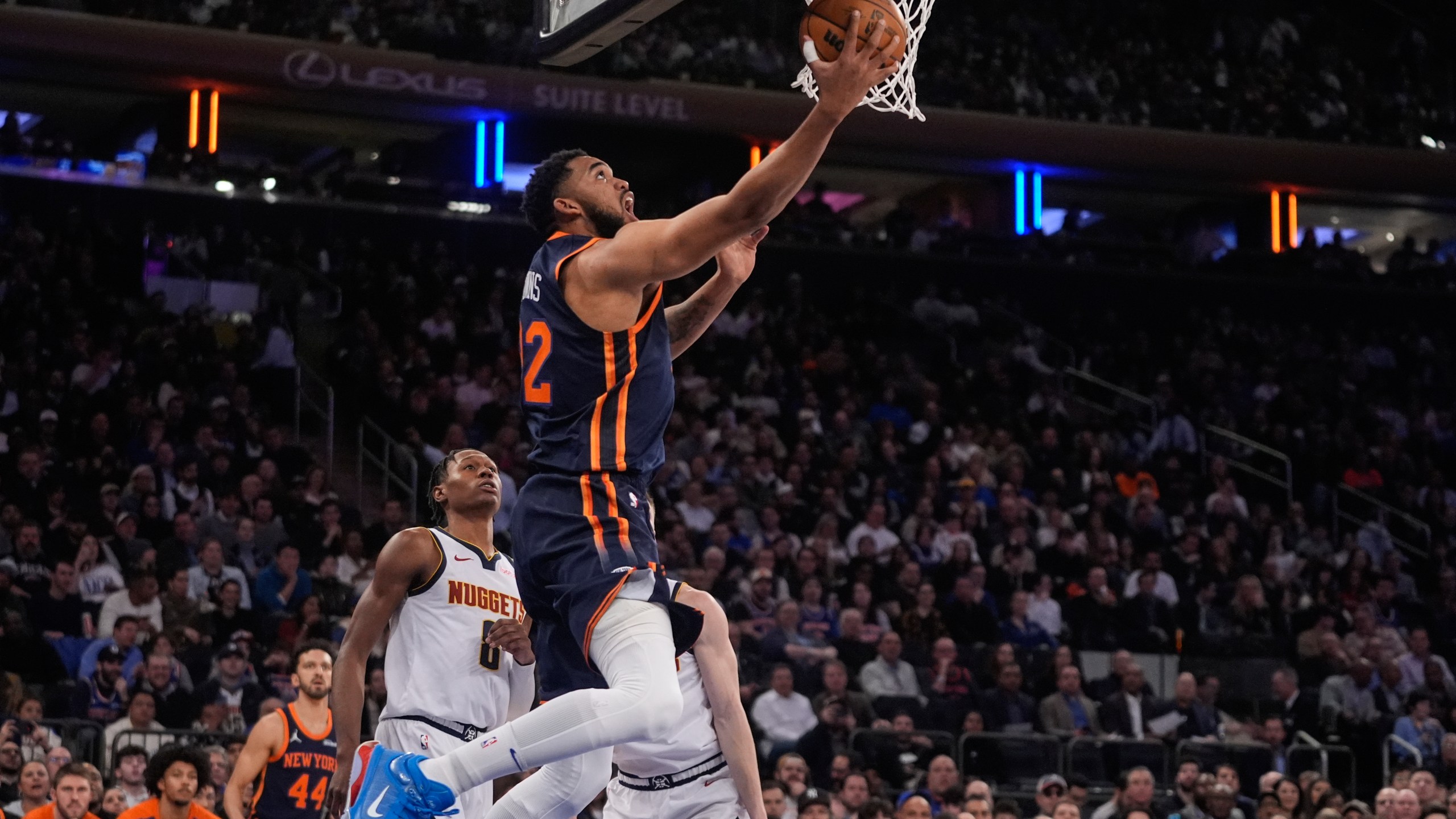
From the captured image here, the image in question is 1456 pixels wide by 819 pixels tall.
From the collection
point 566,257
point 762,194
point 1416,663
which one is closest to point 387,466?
point 1416,663

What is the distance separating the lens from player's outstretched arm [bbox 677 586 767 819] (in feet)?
20.8

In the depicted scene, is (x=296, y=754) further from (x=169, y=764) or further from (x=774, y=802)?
(x=774, y=802)

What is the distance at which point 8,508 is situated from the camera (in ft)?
47.6

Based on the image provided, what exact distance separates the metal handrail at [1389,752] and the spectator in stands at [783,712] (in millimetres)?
5255

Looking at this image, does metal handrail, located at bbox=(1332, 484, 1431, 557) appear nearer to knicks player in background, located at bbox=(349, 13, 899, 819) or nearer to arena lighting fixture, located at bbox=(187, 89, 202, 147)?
arena lighting fixture, located at bbox=(187, 89, 202, 147)

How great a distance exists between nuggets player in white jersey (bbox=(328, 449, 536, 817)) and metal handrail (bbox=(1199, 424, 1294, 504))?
17.0m

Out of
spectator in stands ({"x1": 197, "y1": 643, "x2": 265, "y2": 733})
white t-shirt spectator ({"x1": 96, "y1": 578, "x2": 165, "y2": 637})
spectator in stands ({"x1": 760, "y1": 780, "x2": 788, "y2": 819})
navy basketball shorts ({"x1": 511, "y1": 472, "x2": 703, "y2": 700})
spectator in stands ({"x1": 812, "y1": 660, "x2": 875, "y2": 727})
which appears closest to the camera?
navy basketball shorts ({"x1": 511, "y1": 472, "x2": 703, "y2": 700})

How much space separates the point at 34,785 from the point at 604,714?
641cm

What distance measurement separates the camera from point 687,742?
6.58 meters

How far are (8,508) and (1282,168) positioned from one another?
1891 centimetres

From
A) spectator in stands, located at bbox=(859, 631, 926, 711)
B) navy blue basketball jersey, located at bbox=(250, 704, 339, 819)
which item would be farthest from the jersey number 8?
spectator in stands, located at bbox=(859, 631, 926, 711)

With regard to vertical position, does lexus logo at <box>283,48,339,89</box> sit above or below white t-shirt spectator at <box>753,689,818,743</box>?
above

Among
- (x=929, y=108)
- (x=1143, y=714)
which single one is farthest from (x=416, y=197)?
(x=1143, y=714)

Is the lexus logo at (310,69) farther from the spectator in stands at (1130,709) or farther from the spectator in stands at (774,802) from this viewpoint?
the spectator in stands at (774,802)
